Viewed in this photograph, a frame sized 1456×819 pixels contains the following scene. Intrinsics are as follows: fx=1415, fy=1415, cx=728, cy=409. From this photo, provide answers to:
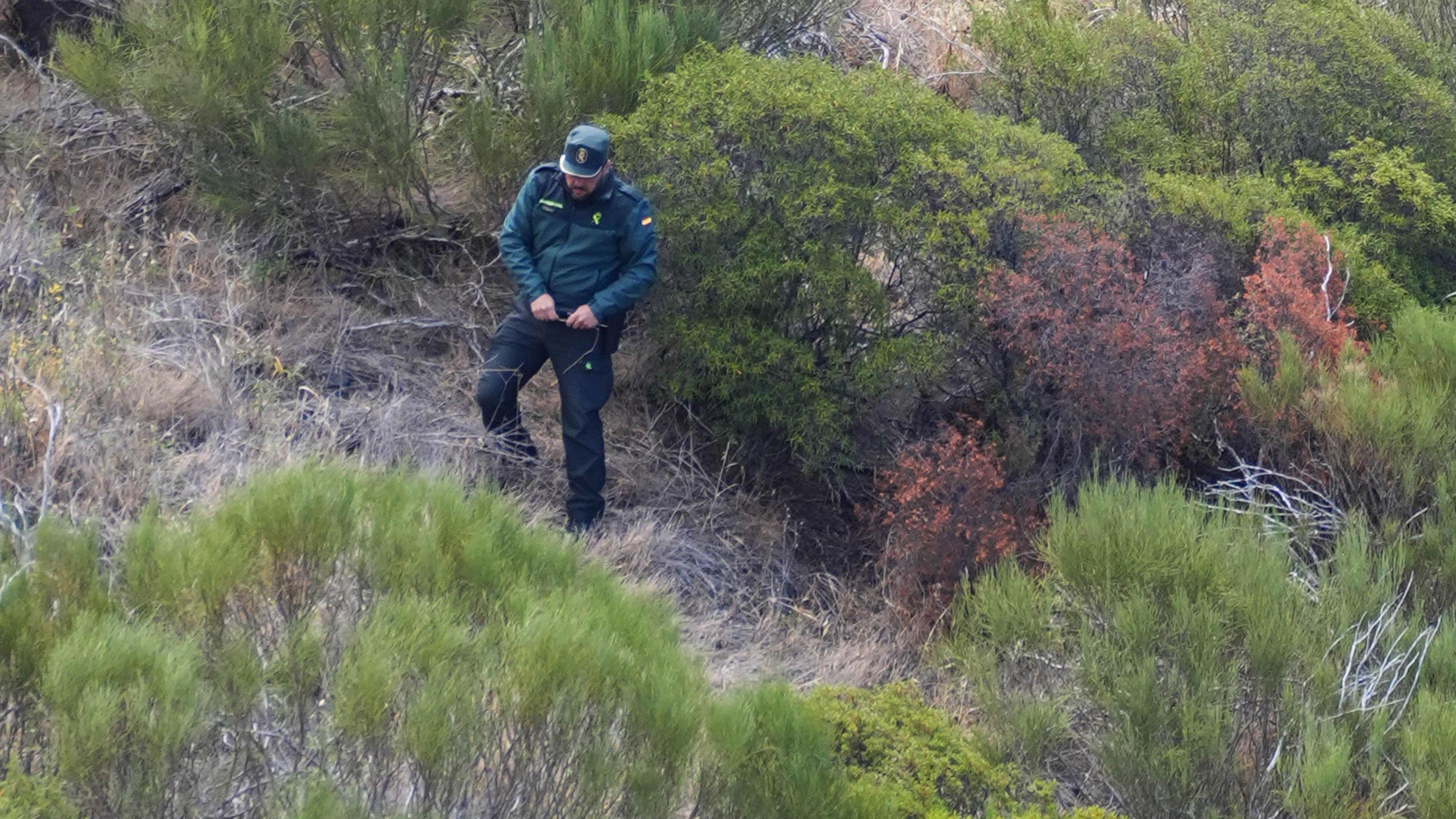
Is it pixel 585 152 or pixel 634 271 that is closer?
pixel 585 152

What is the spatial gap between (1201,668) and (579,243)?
3206 mm

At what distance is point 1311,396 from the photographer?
23.9ft

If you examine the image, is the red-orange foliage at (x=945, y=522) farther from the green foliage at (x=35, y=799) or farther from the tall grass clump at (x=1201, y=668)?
the green foliage at (x=35, y=799)

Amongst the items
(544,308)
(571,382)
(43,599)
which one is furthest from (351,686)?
(571,382)

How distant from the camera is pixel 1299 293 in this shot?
25.3 feet

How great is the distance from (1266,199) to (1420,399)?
2241mm

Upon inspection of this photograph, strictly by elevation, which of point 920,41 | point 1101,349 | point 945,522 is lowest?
point 945,522

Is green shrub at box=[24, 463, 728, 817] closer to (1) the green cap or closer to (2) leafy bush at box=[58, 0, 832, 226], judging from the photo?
(1) the green cap

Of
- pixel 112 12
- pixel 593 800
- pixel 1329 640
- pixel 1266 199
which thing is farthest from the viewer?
pixel 1266 199

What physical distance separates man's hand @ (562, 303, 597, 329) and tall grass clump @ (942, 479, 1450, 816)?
2.11 meters

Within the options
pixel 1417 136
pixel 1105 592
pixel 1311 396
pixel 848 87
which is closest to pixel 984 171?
pixel 848 87

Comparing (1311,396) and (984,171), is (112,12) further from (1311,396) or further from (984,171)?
(1311,396)

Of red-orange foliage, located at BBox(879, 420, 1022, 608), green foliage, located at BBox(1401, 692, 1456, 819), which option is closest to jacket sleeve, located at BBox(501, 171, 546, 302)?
red-orange foliage, located at BBox(879, 420, 1022, 608)

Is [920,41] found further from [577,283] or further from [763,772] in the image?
[763,772]
